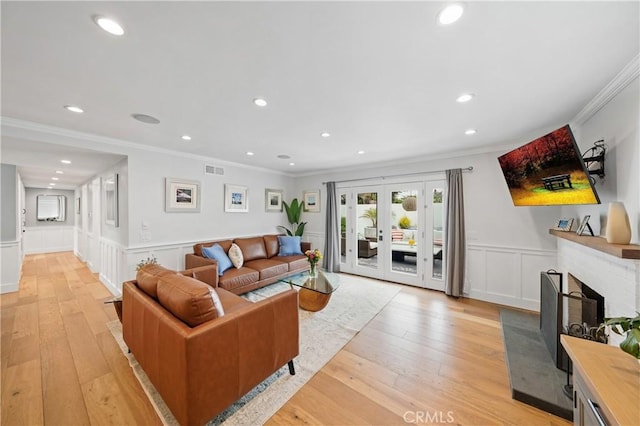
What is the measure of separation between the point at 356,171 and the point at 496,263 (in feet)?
9.94

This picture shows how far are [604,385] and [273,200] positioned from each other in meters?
5.39

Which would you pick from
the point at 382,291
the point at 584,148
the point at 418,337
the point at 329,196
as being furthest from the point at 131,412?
the point at 584,148

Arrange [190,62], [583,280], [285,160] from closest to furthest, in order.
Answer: [190,62]
[583,280]
[285,160]

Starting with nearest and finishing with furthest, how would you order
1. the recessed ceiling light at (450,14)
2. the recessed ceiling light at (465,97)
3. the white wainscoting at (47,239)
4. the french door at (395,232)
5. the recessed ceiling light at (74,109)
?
the recessed ceiling light at (450,14) < the recessed ceiling light at (465,97) < the recessed ceiling light at (74,109) < the french door at (395,232) < the white wainscoting at (47,239)

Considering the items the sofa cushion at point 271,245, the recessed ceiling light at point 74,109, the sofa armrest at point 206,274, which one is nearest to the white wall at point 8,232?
the recessed ceiling light at point 74,109

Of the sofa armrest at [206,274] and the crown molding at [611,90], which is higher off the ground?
the crown molding at [611,90]

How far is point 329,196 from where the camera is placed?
5.37m

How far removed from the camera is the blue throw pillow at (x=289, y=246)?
4.92 m

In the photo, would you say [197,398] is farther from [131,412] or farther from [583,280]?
[583,280]

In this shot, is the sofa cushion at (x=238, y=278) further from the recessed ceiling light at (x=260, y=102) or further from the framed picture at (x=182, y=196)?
the recessed ceiling light at (x=260, y=102)

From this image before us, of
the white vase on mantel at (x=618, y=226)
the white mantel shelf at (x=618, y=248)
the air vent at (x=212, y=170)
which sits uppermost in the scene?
the air vent at (x=212, y=170)

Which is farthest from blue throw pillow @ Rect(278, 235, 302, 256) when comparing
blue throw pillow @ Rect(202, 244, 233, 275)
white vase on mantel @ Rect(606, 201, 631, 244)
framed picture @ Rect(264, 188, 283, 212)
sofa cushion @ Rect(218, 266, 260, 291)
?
white vase on mantel @ Rect(606, 201, 631, 244)

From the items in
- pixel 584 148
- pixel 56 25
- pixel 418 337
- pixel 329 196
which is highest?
pixel 56 25

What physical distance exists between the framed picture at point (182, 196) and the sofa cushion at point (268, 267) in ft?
4.77
